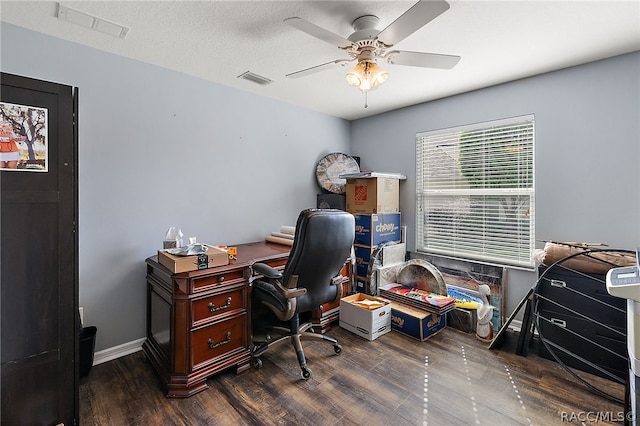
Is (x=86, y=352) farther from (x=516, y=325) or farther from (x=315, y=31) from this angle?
(x=516, y=325)

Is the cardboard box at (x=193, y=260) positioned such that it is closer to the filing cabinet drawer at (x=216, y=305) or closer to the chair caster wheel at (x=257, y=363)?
the filing cabinet drawer at (x=216, y=305)

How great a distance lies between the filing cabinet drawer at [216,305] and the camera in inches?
76.2

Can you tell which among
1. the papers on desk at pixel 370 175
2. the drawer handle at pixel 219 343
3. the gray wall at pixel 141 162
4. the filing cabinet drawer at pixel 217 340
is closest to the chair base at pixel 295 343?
the filing cabinet drawer at pixel 217 340

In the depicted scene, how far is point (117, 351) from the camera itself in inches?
90.5

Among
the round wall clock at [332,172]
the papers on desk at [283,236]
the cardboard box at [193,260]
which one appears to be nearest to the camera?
the cardboard box at [193,260]

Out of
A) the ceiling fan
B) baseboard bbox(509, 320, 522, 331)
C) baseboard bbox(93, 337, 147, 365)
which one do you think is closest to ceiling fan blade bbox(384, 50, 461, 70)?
the ceiling fan

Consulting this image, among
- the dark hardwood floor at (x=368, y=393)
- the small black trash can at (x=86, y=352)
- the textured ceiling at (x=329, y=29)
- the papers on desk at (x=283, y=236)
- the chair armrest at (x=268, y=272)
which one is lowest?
the dark hardwood floor at (x=368, y=393)

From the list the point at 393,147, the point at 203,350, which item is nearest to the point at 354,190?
the point at 393,147

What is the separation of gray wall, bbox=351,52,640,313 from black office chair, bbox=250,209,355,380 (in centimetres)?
186

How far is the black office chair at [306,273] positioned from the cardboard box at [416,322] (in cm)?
69

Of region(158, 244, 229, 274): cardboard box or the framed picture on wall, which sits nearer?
the framed picture on wall

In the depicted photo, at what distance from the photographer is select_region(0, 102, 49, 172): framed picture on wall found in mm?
1244

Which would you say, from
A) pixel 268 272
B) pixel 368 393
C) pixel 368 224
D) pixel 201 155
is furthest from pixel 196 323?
pixel 368 224

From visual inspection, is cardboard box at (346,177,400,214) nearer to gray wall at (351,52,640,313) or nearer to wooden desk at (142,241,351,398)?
gray wall at (351,52,640,313)
